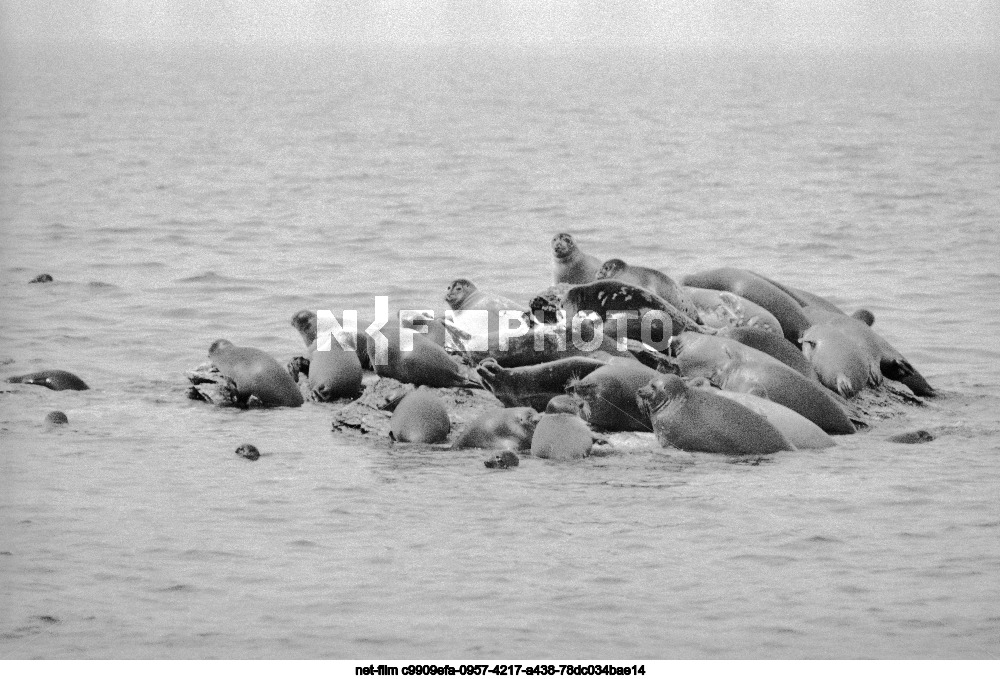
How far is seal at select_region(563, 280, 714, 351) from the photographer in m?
11.6

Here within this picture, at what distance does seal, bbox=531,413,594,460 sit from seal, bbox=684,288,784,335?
2.39 metres

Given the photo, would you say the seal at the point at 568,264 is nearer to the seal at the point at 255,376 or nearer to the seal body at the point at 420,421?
the seal at the point at 255,376

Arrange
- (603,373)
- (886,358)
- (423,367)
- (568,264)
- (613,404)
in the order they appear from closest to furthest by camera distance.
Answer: (613,404) < (603,373) < (423,367) < (886,358) < (568,264)

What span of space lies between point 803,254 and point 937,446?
975cm

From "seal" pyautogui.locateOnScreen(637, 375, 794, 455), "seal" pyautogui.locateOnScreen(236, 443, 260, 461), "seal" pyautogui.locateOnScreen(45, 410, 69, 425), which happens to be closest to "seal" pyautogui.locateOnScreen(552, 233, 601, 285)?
"seal" pyautogui.locateOnScreen(637, 375, 794, 455)

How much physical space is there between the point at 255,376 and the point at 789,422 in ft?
13.3

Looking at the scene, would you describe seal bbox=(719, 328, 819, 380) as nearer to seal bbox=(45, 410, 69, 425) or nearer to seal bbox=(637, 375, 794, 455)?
seal bbox=(637, 375, 794, 455)

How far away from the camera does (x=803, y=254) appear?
19812 mm

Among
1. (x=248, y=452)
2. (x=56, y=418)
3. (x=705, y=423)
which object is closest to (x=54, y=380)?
(x=56, y=418)

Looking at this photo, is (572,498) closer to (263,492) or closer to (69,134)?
(263,492)

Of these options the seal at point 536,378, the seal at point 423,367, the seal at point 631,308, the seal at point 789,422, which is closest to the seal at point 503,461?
the seal at point 536,378

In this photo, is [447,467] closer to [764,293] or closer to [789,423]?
[789,423]

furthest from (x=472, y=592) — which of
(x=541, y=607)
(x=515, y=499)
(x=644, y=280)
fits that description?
(x=644, y=280)

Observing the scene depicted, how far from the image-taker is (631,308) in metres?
11.8
